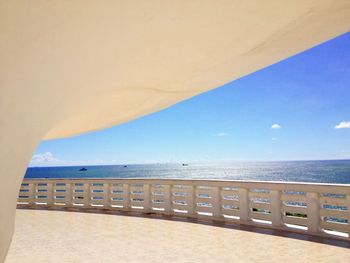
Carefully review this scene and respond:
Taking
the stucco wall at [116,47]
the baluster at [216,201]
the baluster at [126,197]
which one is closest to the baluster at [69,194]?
the baluster at [126,197]

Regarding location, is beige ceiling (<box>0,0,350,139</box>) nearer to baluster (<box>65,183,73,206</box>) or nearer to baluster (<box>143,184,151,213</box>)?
baluster (<box>143,184,151,213</box>)

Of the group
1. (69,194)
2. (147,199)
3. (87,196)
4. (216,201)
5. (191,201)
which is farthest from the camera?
(69,194)

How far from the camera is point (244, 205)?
26.6 ft

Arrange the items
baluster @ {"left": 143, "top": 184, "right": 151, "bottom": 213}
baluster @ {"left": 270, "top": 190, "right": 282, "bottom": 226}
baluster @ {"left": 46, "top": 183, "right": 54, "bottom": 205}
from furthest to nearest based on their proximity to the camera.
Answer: baluster @ {"left": 46, "top": 183, "right": 54, "bottom": 205} < baluster @ {"left": 143, "top": 184, "right": 151, "bottom": 213} < baluster @ {"left": 270, "top": 190, "right": 282, "bottom": 226}

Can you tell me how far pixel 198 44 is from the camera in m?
2.67

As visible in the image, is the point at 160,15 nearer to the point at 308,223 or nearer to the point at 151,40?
the point at 151,40

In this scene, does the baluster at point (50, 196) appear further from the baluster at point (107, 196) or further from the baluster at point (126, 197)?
the baluster at point (126, 197)

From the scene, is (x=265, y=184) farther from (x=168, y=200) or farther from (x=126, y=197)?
(x=126, y=197)

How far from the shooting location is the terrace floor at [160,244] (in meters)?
5.29

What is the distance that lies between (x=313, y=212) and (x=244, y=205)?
169cm

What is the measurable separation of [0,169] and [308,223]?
6211 millimetres

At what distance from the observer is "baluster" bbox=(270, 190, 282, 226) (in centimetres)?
743

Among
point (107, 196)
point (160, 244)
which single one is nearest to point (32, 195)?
point (107, 196)

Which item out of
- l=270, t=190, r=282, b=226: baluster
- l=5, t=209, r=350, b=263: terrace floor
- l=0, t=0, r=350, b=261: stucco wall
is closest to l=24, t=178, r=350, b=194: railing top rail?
l=270, t=190, r=282, b=226: baluster
